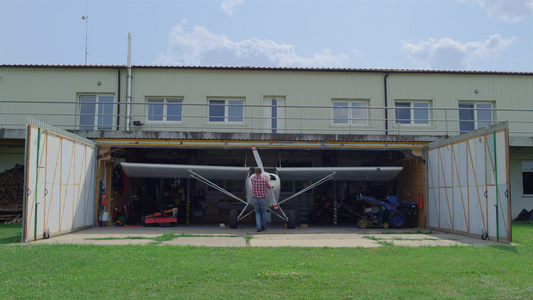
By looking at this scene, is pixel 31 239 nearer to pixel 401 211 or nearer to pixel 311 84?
pixel 401 211

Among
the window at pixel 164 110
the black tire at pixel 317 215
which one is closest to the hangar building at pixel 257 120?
the window at pixel 164 110

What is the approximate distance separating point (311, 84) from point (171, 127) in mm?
5924

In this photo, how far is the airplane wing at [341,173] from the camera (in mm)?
14680

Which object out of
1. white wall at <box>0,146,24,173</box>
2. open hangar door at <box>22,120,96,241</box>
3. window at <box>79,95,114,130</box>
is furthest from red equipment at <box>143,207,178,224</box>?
white wall at <box>0,146,24,173</box>

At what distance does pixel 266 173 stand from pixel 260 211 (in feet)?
3.71

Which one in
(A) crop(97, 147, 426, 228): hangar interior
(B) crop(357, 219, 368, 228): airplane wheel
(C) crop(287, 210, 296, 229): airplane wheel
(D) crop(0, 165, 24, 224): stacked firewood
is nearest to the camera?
(C) crop(287, 210, 296, 229): airplane wheel

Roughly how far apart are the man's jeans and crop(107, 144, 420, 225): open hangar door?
528 cm

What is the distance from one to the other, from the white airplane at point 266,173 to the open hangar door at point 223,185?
2733mm

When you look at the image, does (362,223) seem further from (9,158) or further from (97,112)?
(9,158)

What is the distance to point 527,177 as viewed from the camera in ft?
64.2

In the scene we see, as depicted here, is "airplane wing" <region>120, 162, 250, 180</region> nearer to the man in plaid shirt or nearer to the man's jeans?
the man in plaid shirt

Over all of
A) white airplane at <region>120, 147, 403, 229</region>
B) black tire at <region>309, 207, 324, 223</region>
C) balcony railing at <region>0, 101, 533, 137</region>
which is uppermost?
balcony railing at <region>0, 101, 533, 137</region>

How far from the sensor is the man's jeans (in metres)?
12.8

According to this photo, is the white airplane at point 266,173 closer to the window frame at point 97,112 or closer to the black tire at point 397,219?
the black tire at point 397,219
